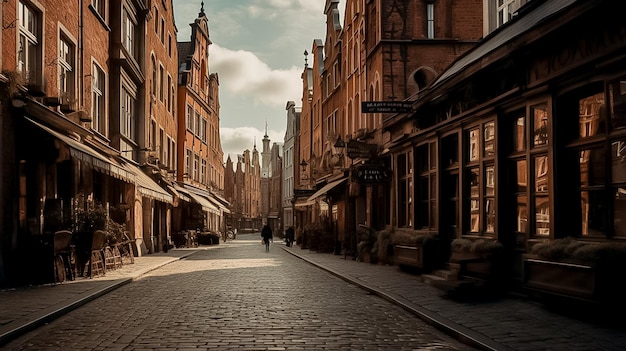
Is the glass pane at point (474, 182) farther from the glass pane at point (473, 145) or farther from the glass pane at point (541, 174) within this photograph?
the glass pane at point (541, 174)

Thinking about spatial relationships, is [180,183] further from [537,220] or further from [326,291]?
[537,220]

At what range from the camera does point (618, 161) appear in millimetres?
9531

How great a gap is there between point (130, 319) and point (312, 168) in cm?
3584

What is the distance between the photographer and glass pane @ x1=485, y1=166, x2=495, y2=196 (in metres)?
13.8

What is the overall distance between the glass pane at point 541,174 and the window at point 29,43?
33.9 feet

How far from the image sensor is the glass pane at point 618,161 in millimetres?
9391

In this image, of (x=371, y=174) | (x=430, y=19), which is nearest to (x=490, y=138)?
(x=371, y=174)

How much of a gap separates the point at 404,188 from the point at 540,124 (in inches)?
382

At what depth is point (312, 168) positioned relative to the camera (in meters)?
46.0

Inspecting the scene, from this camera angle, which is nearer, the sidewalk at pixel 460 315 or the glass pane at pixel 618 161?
the sidewalk at pixel 460 315

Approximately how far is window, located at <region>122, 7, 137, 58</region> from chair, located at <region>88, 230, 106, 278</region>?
40.6 feet

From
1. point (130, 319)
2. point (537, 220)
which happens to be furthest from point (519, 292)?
point (130, 319)

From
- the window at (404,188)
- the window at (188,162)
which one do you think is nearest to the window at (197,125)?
the window at (188,162)

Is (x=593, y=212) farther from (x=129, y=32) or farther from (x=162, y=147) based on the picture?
(x=162, y=147)
